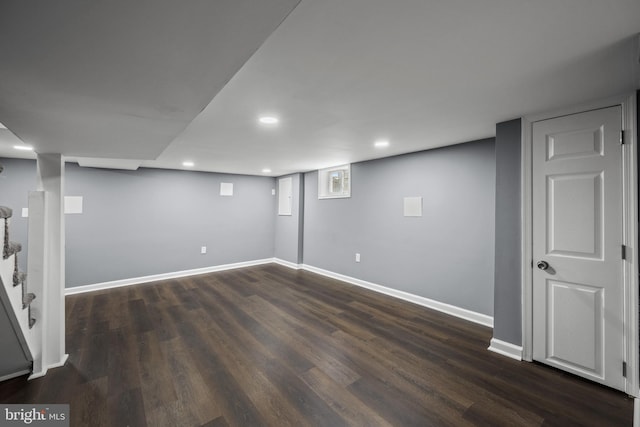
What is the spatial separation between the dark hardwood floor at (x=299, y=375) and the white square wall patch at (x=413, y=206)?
4.41 feet

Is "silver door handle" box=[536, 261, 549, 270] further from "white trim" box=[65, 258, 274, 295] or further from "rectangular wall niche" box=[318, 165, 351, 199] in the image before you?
"white trim" box=[65, 258, 274, 295]

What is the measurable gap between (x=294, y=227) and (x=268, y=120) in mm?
3838

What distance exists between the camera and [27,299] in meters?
2.00

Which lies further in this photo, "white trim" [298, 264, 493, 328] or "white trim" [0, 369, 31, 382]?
"white trim" [298, 264, 493, 328]

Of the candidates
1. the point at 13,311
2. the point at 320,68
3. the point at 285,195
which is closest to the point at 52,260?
the point at 13,311

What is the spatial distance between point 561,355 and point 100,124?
12.5 ft

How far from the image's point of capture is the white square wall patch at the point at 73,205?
14.0 ft

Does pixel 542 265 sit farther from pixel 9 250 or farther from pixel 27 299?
pixel 27 299

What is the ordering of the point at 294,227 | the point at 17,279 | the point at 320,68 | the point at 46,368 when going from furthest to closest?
the point at 294,227 < the point at 46,368 < the point at 17,279 < the point at 320,68

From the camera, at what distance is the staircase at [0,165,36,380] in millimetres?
1689

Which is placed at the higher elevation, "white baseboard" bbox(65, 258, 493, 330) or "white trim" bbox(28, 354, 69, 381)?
"white baseboard" bbox(65, 258, 493, 330)
